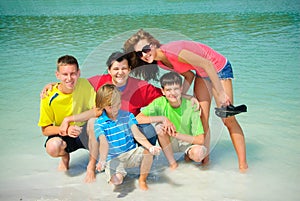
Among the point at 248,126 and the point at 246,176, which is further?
the point at 248,126

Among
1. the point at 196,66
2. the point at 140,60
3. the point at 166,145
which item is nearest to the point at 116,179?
the point at 166,145

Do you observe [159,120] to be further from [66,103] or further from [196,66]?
[66,103]

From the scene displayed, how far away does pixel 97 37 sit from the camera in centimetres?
964

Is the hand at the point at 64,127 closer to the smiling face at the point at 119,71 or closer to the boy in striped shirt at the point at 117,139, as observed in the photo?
the boy in striped shirt at the point at 117,139

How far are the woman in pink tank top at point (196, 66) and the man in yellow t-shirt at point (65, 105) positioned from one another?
41 cm

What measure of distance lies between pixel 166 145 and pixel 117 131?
0.45m

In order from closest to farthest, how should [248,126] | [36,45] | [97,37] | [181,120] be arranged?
[181,120], [248,126], [36,45], [97,37]

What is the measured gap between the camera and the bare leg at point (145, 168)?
9.09 feet

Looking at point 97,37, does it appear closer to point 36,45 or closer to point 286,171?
point 36,45

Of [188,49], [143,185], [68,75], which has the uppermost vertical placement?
[188,49]

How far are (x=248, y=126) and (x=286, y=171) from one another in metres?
1.02

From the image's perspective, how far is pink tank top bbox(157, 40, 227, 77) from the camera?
2.77 metres

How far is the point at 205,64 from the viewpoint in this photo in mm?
2814

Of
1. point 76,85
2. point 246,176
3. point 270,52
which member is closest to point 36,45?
point 270,52
